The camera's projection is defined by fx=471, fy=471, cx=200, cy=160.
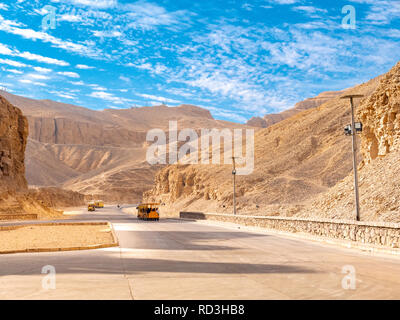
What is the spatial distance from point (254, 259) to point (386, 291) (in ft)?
20.2

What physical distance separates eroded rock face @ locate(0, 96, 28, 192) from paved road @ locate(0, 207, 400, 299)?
144 feet

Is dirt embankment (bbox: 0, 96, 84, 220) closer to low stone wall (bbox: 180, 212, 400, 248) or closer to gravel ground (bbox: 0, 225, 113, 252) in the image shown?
gravel ground (bbox: 0, 225, 113, 252)

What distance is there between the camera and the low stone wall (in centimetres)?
1689

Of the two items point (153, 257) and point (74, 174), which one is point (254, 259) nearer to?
point (153, 257)

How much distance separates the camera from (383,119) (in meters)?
36.2

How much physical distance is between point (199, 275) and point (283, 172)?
5566 cm

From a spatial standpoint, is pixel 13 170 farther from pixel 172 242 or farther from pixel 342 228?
pixel 342 228

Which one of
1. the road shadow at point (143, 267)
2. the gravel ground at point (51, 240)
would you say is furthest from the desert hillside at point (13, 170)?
the road shadow at point (143, 267)

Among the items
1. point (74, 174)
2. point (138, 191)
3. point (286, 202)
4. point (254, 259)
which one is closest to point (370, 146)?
point (286, 202)

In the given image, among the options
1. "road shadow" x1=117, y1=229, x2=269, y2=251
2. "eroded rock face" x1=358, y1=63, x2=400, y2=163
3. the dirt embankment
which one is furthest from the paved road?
the dirt embankment

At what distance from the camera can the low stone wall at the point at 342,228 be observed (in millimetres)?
16891

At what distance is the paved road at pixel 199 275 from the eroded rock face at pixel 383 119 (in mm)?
21185
